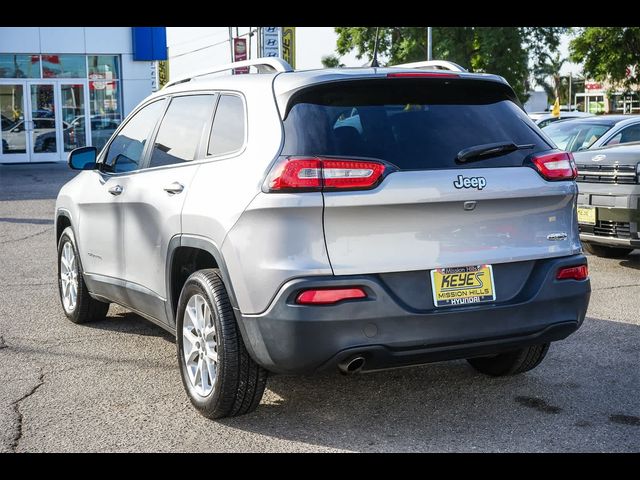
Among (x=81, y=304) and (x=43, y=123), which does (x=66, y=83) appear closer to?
(x=43, y=123)

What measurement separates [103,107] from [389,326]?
92.0 feet

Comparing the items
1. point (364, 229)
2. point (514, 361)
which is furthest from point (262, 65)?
point (514, 361)

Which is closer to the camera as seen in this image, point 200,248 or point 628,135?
point 200,248

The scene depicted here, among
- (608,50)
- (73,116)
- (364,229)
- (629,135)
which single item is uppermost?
(608,50)

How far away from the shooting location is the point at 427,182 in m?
4.36

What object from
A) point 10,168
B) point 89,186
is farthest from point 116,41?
point 89,186

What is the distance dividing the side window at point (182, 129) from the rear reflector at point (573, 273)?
2052 millimetres

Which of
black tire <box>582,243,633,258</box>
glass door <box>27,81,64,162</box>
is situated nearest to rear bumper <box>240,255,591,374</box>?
black tire <box>582,243,633,258</box>

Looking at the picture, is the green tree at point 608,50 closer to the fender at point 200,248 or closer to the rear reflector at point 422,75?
the rear reflector at point 422,75

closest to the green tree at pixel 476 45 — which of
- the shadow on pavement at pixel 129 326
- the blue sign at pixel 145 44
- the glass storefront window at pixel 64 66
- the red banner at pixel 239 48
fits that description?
the red banner at pixel 239 48

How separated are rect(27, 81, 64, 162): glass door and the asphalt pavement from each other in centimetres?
2411

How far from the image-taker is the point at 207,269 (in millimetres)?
4875
